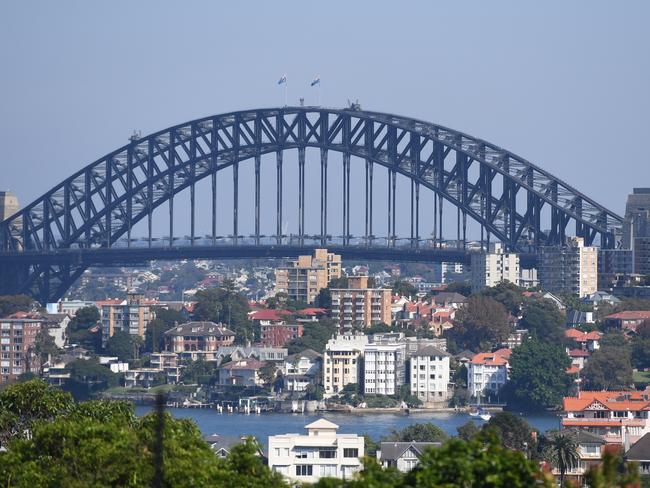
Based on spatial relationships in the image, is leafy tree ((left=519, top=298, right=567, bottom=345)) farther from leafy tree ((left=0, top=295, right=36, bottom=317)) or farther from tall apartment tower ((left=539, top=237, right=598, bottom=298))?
leafy tree ((left=0, top=295, right=36, bottom=317))

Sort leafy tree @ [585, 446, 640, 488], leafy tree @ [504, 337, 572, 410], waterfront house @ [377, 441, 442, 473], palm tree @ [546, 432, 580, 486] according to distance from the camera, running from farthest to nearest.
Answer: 1. leafy tree @ [504, 337, 572, 410]
2. palm tree @ [546, 432, 580, 486]
3. waterfront house @ [377, 441, 442, 473]
4. leafy tree @ [585, 446, 640, 488]

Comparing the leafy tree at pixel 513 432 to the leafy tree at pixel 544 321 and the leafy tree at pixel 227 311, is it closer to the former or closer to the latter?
the leafy tree at pixel 544 321

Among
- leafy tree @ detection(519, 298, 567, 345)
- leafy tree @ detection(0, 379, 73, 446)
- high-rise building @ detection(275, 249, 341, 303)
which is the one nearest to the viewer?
leafy tree @ detection(0, 379, 73, 446)

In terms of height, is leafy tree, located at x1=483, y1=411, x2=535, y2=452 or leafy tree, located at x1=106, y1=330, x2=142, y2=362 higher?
leafy tree, located at x1=106, y1=330, x2=142, y2=362

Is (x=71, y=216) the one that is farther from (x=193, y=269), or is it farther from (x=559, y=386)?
(x=193, y=269)

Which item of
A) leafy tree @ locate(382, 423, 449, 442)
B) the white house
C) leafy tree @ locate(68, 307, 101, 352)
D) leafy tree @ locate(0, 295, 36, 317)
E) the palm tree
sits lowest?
the palm tree

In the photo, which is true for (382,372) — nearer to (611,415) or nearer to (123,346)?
(123,346)

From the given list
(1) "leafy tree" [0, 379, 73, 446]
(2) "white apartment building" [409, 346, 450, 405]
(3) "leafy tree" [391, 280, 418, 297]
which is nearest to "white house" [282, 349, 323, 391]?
(2) "white apartment building" [409, 346, 450, 405]
